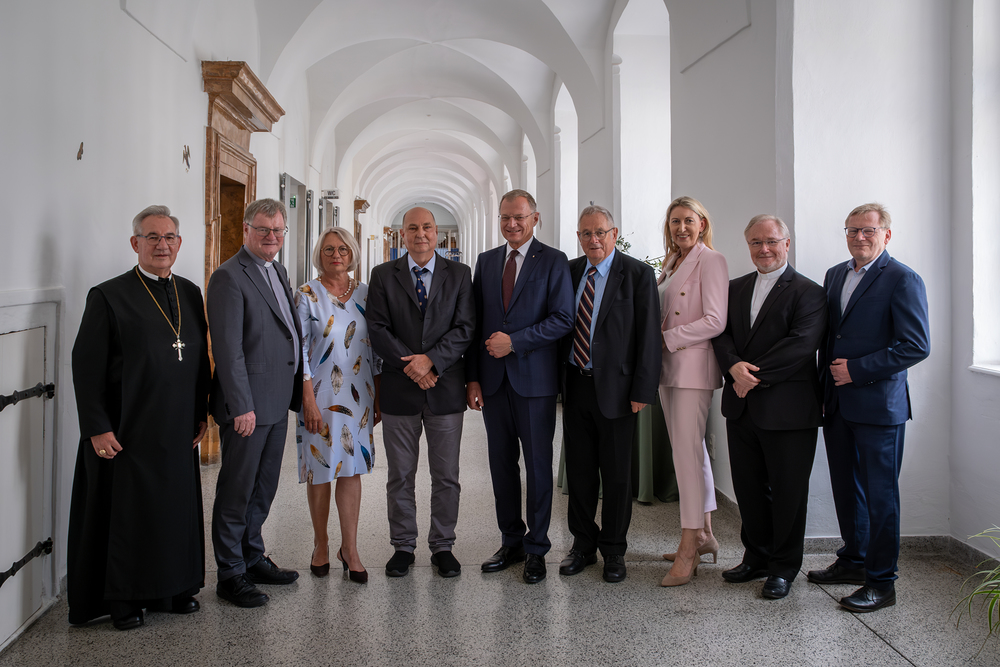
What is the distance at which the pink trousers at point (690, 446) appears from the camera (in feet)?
10.6

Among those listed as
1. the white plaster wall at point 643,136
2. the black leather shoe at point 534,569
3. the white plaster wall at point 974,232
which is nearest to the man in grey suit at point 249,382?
the black leather shoe at point 534,569

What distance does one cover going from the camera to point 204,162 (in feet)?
16.7

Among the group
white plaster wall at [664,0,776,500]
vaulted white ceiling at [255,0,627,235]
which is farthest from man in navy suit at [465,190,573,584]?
vaulted white ceiling at [255,0,627,235]

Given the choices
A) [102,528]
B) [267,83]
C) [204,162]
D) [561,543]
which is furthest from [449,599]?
[267,83]

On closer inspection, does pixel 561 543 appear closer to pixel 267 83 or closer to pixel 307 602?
pixel 307 602

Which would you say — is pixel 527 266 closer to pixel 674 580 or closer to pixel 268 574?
pixel 674 580

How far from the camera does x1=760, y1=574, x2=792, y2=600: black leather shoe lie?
3121mm

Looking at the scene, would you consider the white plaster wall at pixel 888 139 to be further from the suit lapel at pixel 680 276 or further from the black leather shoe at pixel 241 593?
the black leather shoe at pixel 241 593

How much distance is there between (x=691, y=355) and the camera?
3.23 meters

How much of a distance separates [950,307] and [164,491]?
3.94m

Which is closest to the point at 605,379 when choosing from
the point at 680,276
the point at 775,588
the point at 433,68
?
the point at 680,276

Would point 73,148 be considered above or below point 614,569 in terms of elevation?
above

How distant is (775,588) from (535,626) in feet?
3.71

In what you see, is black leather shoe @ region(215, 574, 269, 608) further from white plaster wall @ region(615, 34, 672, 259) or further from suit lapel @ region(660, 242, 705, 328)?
white plaster wall @ region(615, 34, 672, 259)
